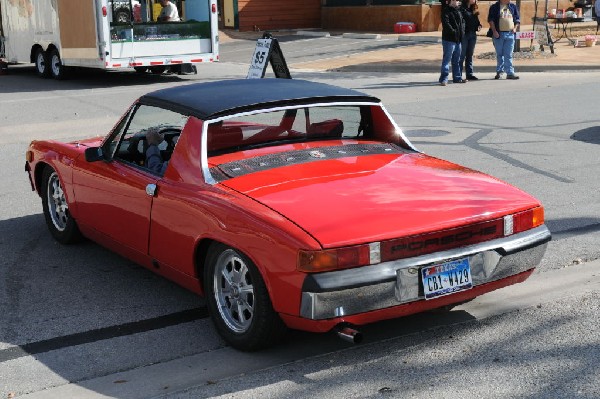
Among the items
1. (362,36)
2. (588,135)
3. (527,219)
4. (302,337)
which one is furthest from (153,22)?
(527,219)

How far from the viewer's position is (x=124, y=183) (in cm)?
609

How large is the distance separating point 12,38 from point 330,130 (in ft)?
63.9

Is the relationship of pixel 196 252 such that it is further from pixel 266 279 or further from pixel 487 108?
pixel 487 108

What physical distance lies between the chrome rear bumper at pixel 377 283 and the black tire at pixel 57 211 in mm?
3153

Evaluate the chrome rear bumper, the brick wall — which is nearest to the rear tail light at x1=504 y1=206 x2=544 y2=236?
the chrome rear bumper

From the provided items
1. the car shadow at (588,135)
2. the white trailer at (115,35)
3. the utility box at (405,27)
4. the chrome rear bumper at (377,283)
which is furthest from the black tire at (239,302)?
the utility box at (405,27)

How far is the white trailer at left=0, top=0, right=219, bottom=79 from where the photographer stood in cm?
1973

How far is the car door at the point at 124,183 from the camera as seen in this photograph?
233 inches

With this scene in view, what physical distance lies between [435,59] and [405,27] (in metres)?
7.87

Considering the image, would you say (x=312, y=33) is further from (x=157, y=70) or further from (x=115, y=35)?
(x=115, y=35)

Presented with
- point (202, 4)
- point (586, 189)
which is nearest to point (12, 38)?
point (202, 4)

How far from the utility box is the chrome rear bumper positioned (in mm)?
26835

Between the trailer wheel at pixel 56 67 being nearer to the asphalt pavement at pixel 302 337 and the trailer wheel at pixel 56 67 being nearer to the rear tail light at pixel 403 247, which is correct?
the asphalt pavement at pixel 302 337

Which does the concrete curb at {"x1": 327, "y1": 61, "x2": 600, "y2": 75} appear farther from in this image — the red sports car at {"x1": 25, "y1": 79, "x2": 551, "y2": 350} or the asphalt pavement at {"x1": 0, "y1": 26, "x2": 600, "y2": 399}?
the red sports car at {"x1": 25, "y1": 79, "x2": 551, "y2": 350}
